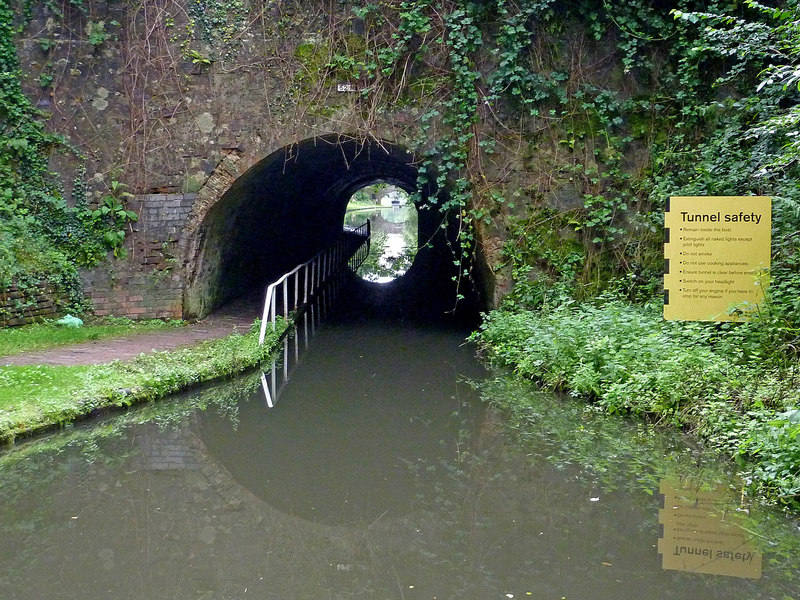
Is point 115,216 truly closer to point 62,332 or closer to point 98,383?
point 62,332

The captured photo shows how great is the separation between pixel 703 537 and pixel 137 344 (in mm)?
6709

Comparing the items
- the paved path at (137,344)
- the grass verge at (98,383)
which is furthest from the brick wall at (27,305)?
the grass verge at (98,383)

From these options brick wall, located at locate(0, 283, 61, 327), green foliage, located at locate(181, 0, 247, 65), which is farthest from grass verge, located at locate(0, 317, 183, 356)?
green foliage, located at locate(181, 0, 247, 65)

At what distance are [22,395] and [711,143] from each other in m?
8.07

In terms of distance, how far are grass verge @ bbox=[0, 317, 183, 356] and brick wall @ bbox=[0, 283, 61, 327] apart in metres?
0.13

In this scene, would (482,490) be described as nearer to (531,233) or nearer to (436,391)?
(436,391)

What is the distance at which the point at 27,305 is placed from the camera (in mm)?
9625

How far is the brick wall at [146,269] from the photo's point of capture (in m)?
10.5

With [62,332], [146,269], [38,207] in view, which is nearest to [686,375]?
[62,332]

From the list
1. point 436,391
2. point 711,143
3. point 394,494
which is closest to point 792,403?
point 394,494

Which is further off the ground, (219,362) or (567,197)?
(567,197)

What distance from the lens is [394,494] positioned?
4.87 metres

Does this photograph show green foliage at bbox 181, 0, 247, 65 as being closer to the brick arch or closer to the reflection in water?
the brick arch

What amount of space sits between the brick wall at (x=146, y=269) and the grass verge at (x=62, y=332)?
0.23 meters
